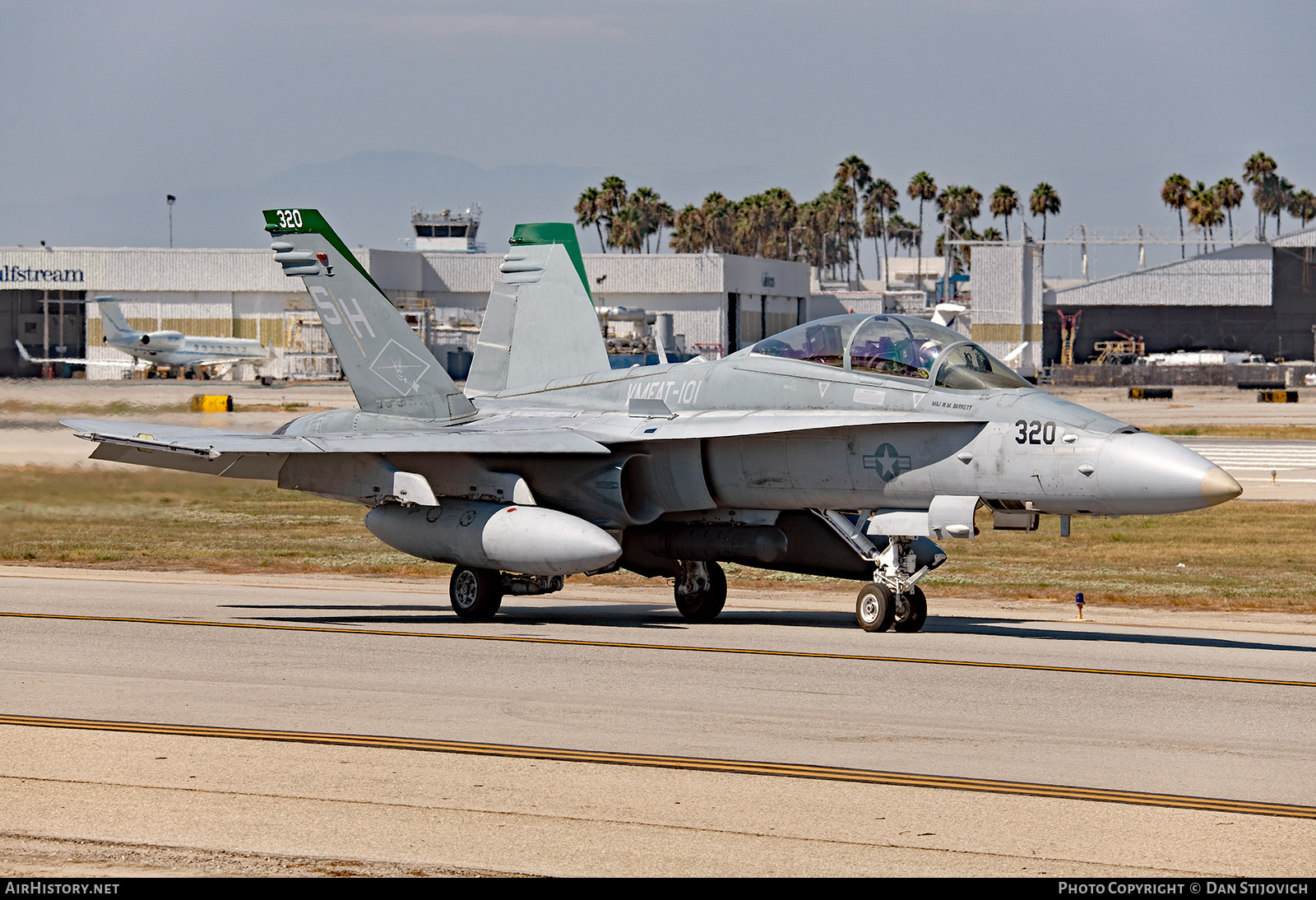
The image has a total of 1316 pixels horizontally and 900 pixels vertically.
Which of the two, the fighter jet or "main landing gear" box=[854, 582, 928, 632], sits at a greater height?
the fighter jet

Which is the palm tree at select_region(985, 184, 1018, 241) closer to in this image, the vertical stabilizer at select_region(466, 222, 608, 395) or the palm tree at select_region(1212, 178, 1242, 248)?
the palm tree at select_region(1212, 178, 1242, 248)

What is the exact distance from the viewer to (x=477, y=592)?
54.6 feet

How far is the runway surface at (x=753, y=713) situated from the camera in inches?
309

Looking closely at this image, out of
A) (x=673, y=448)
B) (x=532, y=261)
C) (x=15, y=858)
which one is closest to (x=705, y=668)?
(x=673, y=448)

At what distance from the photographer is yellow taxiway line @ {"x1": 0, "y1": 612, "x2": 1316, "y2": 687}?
12391mm

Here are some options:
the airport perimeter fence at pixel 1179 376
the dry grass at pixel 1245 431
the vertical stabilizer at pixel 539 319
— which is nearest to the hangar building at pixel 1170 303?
the airport perimeter fence at pixel 1179 376

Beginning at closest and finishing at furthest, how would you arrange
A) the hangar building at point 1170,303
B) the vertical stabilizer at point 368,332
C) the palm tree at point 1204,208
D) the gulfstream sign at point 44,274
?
the vertical stabilizer at point 368,332
the gulfstream sign at point 44,274
the hangar building at point 1170,303
the palm tree at point 1204,208

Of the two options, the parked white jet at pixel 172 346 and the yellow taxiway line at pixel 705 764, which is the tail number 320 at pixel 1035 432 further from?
the parked white jet at pixel 172 346

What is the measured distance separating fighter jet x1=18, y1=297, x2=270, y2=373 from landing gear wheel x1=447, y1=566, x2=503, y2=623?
235 ft

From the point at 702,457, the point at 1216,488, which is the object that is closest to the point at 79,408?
the point at 702,457

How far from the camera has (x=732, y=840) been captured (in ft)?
24.4

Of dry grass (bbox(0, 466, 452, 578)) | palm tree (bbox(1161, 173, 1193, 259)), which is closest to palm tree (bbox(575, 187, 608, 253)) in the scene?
palm tree (bbox(1161, 173, 1193, 259))

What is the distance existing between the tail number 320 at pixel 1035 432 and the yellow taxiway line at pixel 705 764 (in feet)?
17.5

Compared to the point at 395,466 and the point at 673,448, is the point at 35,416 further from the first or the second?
the point at 673,448
